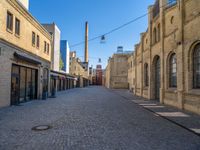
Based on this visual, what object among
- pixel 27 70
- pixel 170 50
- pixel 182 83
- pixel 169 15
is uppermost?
pixel 169 15

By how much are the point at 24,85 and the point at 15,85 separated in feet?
6.82

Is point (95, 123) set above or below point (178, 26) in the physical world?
below

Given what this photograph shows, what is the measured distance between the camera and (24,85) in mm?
16234

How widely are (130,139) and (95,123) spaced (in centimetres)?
264

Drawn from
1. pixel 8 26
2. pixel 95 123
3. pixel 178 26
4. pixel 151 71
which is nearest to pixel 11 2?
pixel 8 26

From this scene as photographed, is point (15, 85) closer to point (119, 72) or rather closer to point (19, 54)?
point (19, 54)

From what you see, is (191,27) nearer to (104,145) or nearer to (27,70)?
(104,145)

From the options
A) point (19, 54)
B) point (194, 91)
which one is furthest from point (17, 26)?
point (194, 91)

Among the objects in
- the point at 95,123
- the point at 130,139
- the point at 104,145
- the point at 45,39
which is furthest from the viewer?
the point at 45,39

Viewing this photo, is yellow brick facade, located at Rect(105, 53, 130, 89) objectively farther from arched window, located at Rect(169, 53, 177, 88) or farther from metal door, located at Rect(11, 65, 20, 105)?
metal door, located at Rect(11, 65, 20, 105)

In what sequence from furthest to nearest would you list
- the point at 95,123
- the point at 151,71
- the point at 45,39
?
the point at 45,39 < the point at 151,71 < the point at 95,123

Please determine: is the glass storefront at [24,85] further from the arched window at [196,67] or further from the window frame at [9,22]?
the arched window at [196,67]

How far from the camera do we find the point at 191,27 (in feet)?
38.8

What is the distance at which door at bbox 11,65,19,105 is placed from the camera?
45.0 feet
